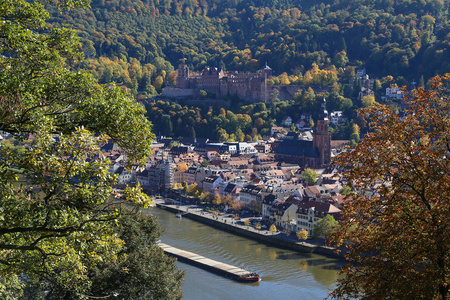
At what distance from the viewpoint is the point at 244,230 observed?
2991cm

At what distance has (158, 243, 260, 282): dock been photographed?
862 inches

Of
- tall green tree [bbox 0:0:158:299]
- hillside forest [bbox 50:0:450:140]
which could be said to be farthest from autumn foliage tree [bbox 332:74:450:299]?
hillside forest [bbox 50:0:450:140]

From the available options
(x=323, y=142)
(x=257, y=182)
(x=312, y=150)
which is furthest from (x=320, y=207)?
(x=312, y=150)

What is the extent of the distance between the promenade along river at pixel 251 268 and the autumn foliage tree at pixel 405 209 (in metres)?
11.7

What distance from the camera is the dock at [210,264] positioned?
71.9ft

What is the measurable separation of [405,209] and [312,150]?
44180 millimetres

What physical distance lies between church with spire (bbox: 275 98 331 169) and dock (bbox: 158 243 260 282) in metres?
24.5

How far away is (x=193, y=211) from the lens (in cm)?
3588

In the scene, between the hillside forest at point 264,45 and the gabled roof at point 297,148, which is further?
the hillside forest at point 264,45

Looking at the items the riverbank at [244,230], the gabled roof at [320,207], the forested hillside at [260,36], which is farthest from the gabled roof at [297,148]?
the forested hillside at [260,36]

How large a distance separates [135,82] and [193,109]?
1539cm

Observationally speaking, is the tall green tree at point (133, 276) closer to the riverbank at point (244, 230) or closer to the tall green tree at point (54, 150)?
the tall green tree at point (54, 150)

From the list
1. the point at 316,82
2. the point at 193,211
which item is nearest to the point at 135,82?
the point at 316,82

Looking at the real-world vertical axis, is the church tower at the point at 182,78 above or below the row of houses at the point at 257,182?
above
